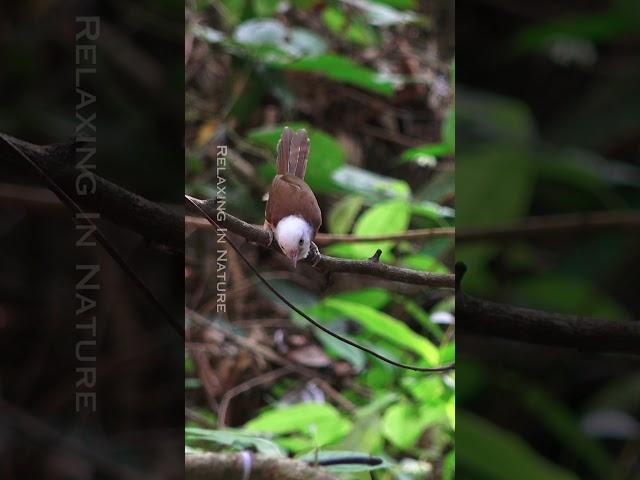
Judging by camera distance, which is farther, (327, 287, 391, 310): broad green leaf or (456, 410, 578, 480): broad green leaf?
(456, 410, 578, 480): broad green leaf

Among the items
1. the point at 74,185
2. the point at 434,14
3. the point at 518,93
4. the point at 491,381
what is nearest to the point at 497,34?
the point at 518,93

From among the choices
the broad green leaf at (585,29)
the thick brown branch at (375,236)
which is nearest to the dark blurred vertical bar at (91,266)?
the thick brown branch at (375,236)

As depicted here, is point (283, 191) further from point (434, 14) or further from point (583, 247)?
point (583, 247)

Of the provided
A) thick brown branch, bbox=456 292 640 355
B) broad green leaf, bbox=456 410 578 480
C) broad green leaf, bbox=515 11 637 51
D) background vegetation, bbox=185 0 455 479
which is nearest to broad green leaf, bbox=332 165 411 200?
background vegetation, bbox=185 0 455 479

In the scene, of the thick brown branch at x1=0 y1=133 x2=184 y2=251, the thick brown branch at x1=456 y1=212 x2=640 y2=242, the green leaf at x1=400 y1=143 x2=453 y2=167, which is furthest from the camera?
the thick brown branch at x1=456 y1=212 x2=640 y2=242

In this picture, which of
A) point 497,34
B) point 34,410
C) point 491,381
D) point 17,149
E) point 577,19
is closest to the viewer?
point 17,149

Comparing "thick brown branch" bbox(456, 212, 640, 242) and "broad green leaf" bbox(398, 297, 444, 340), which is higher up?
"thick brown branch" bbox(456, 212, 640, 242)

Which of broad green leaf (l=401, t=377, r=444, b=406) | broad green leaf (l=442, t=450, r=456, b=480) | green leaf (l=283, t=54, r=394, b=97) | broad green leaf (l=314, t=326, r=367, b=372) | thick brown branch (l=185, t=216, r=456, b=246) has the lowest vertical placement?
broad green leaf (l=442, t=450, r=456, b=480)

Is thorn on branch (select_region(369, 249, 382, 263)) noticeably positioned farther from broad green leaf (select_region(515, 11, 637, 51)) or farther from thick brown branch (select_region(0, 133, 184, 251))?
broad green leaf (select_region(515, 11, 637, 51))

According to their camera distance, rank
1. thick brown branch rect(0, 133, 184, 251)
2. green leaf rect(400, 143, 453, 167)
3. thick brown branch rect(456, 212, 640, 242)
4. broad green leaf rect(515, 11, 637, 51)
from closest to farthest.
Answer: thick brown branch rect(0, 133, 184, 251) < green leaf rect(400, 143, 453, 167) < thick brown branch rect(456, 212, 640, 242) < broad green leaf rect(515, 11, 637, 51)
